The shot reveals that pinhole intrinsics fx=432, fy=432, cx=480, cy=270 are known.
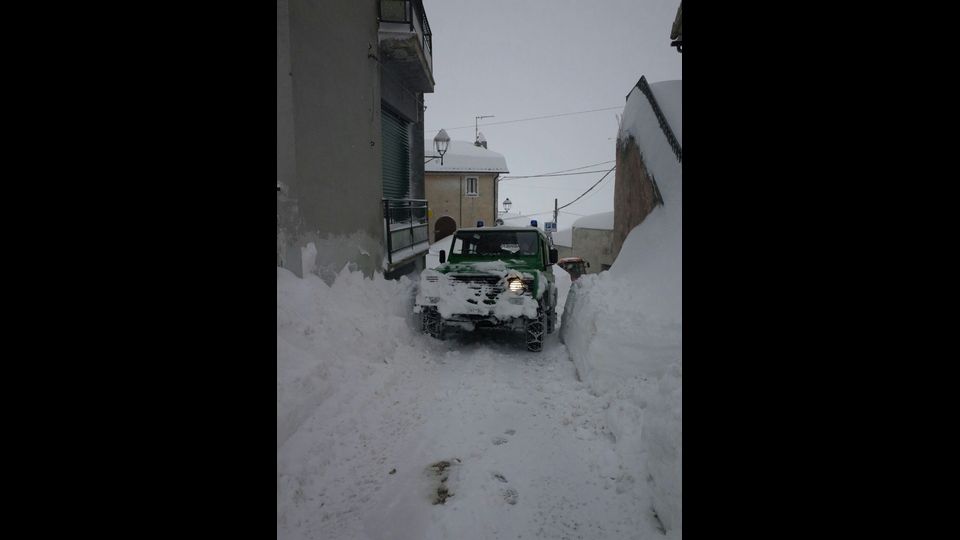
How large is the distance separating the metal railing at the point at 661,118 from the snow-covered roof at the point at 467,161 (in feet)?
51.2

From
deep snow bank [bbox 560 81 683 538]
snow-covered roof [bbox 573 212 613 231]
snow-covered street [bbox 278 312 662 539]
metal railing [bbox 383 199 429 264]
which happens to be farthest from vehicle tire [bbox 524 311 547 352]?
snow-covered roof [bbox 573 212 613 231]

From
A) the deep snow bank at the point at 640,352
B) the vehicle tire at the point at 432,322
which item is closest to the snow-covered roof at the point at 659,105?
the deep snow bank at the point at 640,352

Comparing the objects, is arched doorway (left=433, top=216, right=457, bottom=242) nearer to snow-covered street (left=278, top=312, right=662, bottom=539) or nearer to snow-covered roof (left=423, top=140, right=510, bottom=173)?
snow-covered roof (left=423, top=140, right=510, bottom=173)

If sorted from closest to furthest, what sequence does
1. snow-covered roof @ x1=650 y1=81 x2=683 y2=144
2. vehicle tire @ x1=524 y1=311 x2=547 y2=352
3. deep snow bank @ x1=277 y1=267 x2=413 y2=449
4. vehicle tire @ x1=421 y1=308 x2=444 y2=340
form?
1. deep snow bank @ x1=277 y1=267 x2=413 y2=449
2. vehicle tire @ x1=524 y1=311 x2=547 y2=352
3. vehicle tire @ x1=421 y1=308 x2=444 y2=340
4. snow-covered roof @ x1=650 y1=81 x2=683 y2=144

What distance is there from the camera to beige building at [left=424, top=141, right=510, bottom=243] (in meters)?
24.6

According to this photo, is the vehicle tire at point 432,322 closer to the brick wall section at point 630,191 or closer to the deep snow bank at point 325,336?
the deep snow bank at point 325,336

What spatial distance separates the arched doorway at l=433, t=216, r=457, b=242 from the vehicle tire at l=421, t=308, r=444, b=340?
725 inches

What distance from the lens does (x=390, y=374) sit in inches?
190
